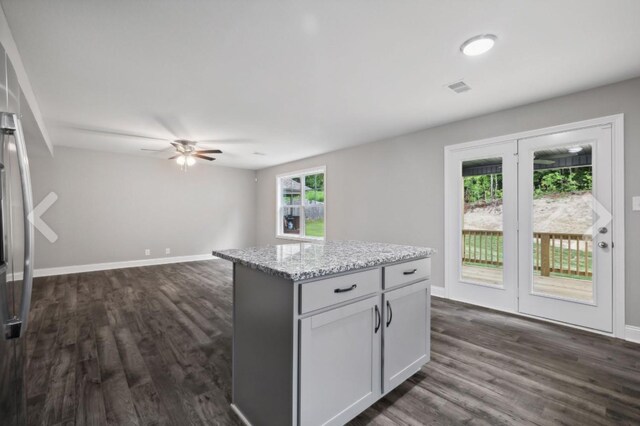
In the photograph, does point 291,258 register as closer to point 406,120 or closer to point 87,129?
point 406,120

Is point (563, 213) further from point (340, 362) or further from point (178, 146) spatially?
point (178, 146)

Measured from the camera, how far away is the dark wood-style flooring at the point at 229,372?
1.71 metres

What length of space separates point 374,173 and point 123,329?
4084mm

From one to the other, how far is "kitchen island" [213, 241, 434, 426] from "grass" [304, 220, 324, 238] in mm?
4406

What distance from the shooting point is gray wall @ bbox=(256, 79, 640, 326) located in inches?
106

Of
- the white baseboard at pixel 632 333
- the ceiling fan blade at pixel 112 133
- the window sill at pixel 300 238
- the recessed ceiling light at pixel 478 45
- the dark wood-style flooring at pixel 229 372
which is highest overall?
the ceiling fan blade at pixel 112 133

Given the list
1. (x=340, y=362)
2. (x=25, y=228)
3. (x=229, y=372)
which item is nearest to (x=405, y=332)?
(x=340, y=362)

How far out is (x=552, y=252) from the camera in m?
3.15

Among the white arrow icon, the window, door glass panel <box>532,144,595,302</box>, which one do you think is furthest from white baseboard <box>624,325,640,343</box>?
the white arrow icon

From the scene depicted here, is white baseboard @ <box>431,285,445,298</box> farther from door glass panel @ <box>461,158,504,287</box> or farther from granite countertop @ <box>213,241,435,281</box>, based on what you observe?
granite countertop @ <box>213,241,435,281</box>

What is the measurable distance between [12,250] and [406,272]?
6.42 feet

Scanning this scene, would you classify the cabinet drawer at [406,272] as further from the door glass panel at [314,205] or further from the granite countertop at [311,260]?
the door glass panel at [314,205]

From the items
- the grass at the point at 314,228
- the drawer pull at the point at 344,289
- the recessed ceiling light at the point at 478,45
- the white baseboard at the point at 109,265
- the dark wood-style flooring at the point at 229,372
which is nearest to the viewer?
the drawer pull at the point at 344,289

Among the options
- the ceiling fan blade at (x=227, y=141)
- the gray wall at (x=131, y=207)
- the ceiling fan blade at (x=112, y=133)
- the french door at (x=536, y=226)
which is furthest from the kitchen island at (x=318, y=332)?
the gray wall at (x=131, y=207)
